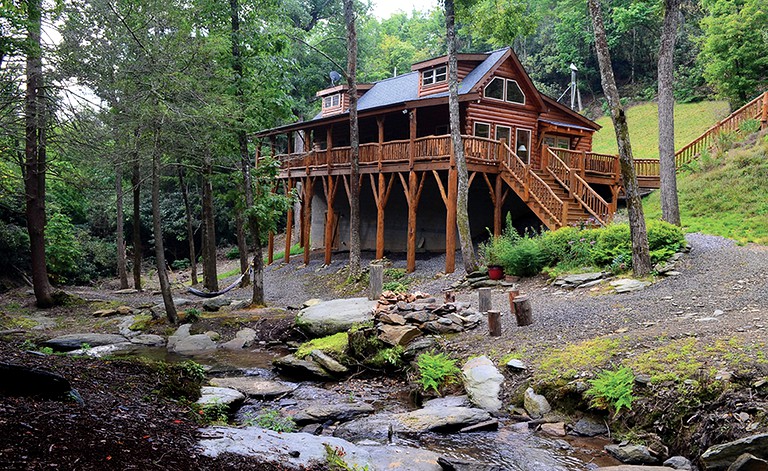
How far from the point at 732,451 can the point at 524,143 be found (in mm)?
18722

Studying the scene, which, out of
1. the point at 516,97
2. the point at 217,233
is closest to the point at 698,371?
the point at 516,97

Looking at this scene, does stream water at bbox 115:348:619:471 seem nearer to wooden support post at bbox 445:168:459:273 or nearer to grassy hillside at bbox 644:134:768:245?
grassy hillside at bbox 644:134:768:245

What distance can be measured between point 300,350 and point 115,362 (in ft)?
12.9

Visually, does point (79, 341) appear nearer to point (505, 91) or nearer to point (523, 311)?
point (523, 311)

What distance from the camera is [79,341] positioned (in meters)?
11.3

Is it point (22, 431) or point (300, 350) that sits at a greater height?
point (22, 431)

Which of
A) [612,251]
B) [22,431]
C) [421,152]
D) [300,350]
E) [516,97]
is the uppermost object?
[516,97]

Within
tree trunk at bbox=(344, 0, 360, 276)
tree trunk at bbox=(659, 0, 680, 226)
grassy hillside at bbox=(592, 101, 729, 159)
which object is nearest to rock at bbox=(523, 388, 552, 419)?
tree trunk at bbox=(659, 0, 680, 226)

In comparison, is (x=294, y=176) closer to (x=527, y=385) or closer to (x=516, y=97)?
(x=516, y=97)

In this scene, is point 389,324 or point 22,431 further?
point 389,324

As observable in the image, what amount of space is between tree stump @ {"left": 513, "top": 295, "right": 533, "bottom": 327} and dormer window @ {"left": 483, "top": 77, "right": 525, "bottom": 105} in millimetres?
13119

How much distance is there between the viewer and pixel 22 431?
353 cm

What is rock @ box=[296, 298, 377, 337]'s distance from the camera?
11.1 metres

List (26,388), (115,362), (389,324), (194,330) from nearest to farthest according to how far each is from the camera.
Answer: (26,388) < (115,362) < (389,324) < (194,330)
